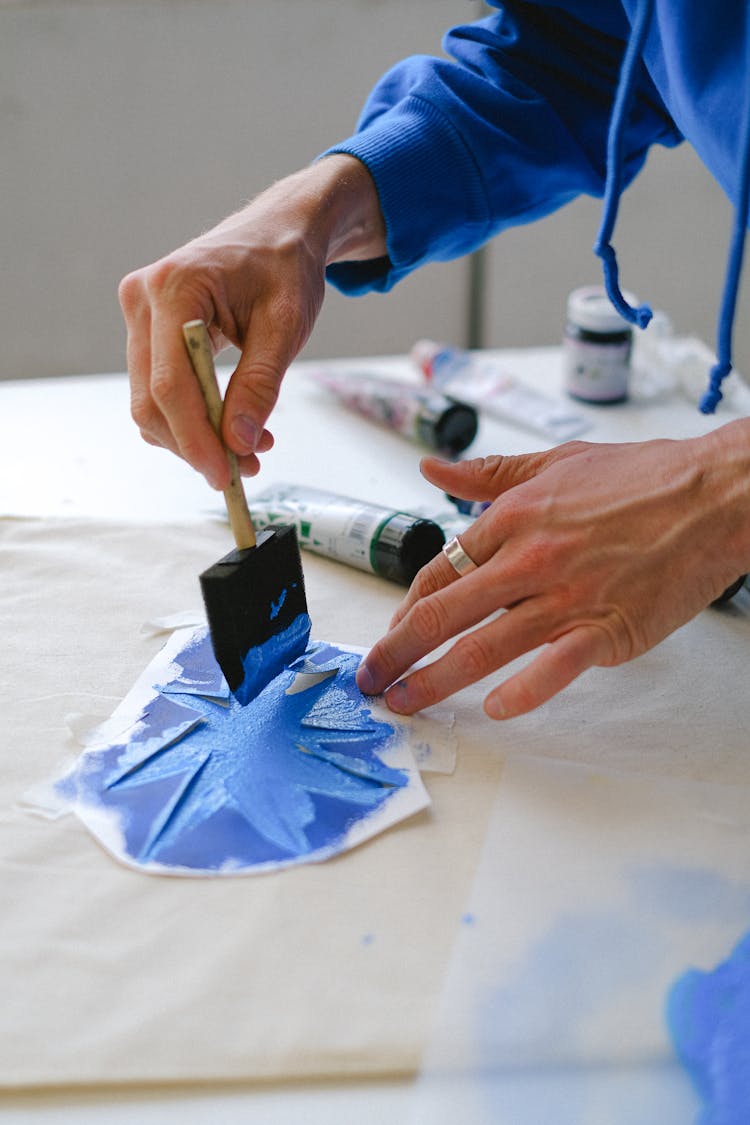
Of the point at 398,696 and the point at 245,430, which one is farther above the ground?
the point at 245,430

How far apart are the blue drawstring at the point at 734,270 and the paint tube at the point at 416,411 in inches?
13.3

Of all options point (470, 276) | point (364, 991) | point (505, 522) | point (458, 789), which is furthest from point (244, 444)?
point (470, 276)

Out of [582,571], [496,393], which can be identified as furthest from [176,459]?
[582,571]

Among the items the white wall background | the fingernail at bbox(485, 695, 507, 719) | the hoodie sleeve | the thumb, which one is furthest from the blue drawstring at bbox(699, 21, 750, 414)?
the white wall background

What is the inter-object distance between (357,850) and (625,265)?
1969mm

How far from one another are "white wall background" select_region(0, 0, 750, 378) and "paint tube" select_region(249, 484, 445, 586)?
135 centimetres

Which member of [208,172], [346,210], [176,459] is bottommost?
[176,459]

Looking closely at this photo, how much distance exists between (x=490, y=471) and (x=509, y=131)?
19.1 inches

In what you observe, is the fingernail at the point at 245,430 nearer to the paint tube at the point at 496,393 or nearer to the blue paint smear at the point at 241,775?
the blue paint smear at the point at 241,775

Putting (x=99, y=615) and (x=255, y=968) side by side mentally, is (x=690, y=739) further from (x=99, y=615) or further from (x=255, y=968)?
(x=99, y=615)

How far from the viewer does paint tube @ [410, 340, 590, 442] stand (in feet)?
4.37

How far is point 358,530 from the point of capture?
40.1 inches

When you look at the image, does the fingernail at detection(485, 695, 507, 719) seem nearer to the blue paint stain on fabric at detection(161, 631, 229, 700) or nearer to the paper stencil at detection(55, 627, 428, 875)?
the paper stencil at detection(55, 627, 428, 875)

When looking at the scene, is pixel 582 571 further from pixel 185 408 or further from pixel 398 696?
pixel 185 408
